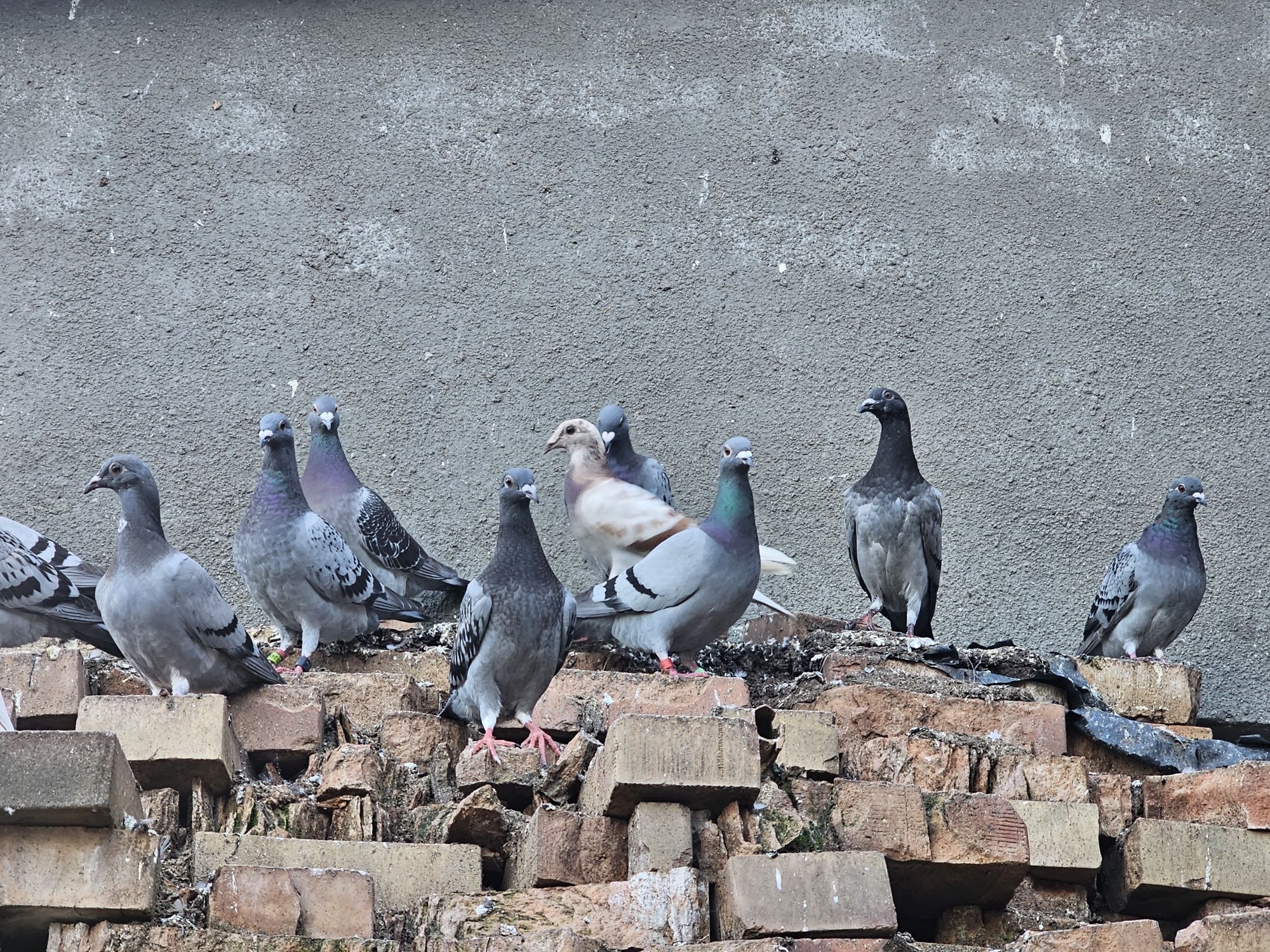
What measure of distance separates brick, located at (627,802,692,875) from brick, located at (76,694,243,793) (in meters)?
1.41

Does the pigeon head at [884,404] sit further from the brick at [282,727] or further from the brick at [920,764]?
the brick at [282,727]

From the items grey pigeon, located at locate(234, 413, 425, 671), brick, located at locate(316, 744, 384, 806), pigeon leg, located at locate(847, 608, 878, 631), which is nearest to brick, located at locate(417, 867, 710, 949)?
brick, located at locate(316, 744, 384, 806)

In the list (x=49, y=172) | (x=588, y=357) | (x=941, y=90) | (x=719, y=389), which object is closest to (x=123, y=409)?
(x=49, y=172)

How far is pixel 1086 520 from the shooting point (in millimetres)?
11172

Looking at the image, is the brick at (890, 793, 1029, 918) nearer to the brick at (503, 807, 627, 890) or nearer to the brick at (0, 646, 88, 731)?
the brick at (503, 807, 627, 890)

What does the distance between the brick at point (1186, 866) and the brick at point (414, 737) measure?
8.28ft

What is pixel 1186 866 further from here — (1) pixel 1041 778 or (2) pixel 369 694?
(2) pixel 369 694

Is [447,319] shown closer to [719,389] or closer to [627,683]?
[719,389]

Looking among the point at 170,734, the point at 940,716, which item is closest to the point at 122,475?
the point at 170,734

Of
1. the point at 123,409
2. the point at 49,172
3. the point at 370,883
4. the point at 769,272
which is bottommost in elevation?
the point at 370,883

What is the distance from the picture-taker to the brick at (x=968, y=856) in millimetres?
6328

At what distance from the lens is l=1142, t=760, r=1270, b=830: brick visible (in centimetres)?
686

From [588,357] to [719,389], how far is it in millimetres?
814

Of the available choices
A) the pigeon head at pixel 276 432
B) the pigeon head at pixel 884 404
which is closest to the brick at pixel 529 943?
the pigeon head at pixel 276 432
